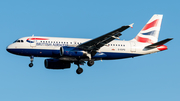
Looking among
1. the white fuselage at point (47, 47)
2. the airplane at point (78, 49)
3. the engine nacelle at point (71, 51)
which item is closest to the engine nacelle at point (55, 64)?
the airplane at point (78, 49)

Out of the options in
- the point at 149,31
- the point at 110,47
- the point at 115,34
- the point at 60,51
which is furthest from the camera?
the point at 149,31

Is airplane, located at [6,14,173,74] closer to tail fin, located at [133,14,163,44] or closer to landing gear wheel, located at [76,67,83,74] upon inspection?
landing gear wheel, located at [76,67,83,74]

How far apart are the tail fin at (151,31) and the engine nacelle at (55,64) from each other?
11030 millimetres

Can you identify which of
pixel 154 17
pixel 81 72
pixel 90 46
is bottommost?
pixel 81 72

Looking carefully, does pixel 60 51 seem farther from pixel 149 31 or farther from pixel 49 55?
pixel 149 31

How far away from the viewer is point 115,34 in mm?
42031

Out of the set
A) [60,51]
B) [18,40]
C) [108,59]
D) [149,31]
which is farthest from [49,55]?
[149,31]

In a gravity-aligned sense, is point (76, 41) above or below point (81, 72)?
above

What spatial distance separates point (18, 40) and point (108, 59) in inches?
493

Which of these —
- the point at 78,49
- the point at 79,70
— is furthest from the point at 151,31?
the point at 78,49

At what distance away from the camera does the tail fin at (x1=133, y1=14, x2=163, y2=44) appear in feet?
171

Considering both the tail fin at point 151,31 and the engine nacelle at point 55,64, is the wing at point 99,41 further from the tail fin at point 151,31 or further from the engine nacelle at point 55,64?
the tail fin at point 151,31

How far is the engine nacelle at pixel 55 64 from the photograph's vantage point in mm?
50250

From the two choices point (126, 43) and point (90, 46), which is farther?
point (126, 43)
